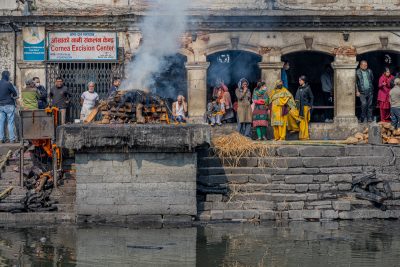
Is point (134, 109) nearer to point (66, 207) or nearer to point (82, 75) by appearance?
point (66, 207)

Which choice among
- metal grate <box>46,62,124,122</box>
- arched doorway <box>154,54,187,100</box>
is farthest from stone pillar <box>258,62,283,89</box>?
metal grate <box>46,62,124,122</box>

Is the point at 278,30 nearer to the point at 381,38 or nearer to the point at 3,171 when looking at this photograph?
the point at 381,38

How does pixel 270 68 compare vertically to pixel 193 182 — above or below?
above

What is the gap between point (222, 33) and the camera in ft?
90.9

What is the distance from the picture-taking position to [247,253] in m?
16.6

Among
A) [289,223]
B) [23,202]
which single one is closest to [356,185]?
[289,223]

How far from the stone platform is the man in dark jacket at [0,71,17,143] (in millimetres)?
4778

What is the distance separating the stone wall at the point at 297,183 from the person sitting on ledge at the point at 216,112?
5.70m

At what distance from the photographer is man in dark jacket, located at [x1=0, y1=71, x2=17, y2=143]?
23.7 metres

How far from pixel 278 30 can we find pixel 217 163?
26.2ft

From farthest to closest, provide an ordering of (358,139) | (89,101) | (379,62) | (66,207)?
(379,62)
(89,101)
(358,139)
(66,207)

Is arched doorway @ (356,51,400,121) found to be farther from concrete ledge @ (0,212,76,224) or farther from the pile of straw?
concrete ledge @ (0,212,76,224)

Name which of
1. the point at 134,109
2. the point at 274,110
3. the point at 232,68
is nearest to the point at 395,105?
the point at 274,110

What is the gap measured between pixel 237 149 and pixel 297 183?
4.52 ft
